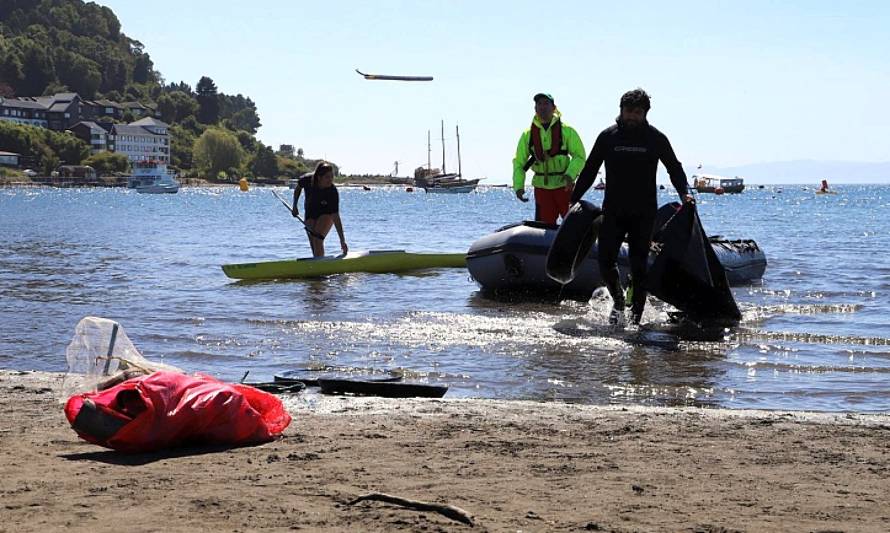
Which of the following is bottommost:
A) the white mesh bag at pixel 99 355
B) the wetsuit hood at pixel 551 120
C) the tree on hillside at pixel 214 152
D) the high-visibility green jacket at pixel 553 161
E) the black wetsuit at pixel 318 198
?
the white mesh bag at pixel 99 355

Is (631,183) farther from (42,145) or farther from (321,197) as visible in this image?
(42,145)

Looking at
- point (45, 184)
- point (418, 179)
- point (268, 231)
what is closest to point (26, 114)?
point (45, 184)

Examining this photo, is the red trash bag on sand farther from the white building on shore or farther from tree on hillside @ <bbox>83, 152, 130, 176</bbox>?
the white building on shore

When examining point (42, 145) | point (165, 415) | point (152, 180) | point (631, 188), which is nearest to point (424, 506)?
point (165, 415)

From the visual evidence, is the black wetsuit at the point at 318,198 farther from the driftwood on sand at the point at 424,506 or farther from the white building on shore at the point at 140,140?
the white building on shore at the point at 140,140

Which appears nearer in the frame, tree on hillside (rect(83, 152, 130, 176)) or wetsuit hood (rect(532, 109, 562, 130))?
wetsuit hood (rect(532, 109, 562, 130))

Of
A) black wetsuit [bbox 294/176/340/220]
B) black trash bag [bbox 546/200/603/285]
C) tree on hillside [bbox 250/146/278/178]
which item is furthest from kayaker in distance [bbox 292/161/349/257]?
tree on hillside [bbox 250/146/278/178]

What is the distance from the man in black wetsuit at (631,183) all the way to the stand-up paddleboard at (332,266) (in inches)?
221

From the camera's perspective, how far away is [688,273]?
10.2 m

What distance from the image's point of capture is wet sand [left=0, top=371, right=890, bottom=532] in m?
3.89

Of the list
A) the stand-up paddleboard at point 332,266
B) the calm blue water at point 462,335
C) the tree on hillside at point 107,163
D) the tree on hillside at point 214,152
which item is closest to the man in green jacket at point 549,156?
the calm blue water at point 462,335

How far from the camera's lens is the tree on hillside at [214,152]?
183m

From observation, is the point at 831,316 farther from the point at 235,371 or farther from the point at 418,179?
the point at 418,179

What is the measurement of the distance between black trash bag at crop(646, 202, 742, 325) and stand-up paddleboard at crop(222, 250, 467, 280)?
18.9 ft
